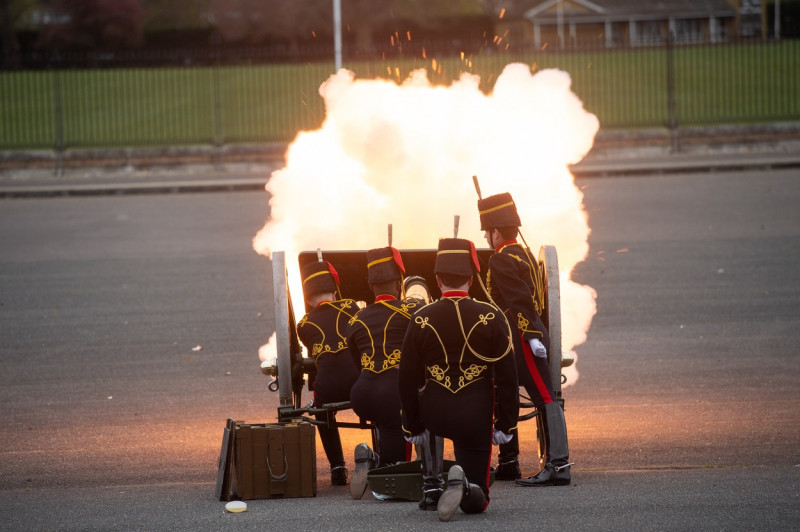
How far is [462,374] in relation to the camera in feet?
20.4

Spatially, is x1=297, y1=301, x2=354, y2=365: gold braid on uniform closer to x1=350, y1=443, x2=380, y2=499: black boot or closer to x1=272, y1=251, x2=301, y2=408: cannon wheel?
x1=272, y1=251, x2=301, y2=408: cannon wheel

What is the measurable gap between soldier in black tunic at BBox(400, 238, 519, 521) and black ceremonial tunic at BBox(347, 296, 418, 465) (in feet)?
2.11

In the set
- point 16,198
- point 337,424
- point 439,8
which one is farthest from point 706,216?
point 439,8

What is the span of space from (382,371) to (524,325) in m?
0.97

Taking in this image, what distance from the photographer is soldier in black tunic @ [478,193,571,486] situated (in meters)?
7.10

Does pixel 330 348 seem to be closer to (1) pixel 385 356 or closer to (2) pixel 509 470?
(1) pixel 385 356

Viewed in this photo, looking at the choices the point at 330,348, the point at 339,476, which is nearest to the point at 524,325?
the point at 330,348

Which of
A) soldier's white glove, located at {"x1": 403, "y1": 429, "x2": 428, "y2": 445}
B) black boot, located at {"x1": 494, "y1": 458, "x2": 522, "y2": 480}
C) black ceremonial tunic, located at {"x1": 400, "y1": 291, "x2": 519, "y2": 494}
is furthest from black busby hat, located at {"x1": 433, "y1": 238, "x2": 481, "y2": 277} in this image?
black boot, located at {"x1": 494, "y1": 458, "x2": 522, "y2": 480}

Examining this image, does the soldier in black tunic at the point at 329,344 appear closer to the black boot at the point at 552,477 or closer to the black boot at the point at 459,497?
the black boot at the point at 552,477

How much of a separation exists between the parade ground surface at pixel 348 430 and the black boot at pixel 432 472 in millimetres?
132

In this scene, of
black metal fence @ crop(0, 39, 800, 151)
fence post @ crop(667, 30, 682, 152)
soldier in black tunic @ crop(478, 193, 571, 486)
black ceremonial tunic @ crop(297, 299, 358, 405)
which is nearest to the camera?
soldier in black tunic @ crop(478, 193, 571, 486)

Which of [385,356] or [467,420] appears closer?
[467,420]

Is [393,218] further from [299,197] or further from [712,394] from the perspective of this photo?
[712,394]

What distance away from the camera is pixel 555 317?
7535mm
